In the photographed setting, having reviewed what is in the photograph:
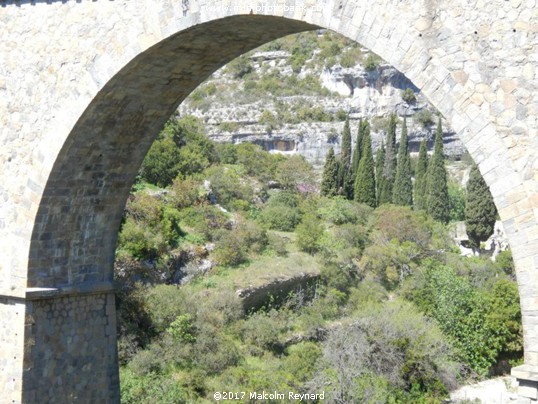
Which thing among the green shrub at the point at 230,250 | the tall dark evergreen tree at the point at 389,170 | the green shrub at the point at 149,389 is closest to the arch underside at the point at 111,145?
the green shrub at the point at 149,389

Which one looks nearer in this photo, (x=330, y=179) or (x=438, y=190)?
(x=330, y=179)

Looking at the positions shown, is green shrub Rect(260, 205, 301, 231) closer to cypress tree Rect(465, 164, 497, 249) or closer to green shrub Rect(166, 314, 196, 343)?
green shrub Rect(166, 314, 196, 343)

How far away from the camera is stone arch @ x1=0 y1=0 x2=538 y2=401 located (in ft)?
13.6

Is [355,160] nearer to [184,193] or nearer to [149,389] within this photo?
[184,193]

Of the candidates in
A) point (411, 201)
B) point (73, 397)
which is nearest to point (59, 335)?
point (73, 397)

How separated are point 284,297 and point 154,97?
37.0 feet

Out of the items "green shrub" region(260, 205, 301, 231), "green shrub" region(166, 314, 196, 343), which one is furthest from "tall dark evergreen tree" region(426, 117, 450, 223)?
"green shrub" region(166, 314, 196, 343)

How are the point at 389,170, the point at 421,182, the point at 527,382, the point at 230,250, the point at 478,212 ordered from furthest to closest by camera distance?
the point at 389,170
the point at 421,182
the point at 478,212
the point at 230,250
the point at 527,382

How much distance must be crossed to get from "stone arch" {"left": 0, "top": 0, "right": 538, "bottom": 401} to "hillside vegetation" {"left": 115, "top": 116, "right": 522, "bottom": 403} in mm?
4997

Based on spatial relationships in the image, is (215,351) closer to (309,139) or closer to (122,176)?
(122,176)

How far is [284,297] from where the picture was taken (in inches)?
694

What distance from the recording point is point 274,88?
154ft

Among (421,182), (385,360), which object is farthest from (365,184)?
(385,360)

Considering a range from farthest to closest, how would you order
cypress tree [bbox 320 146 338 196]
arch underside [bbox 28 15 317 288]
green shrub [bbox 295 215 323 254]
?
1. cypress tree [bbox 320 146 338 196]
2. green shrub [bbox 295 215 323 254]
3. arch underside [bbox 28 15 317 288]
